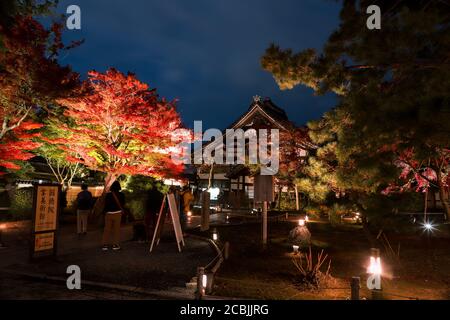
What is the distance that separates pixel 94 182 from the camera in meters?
25.8

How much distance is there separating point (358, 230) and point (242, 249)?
29.4 feet

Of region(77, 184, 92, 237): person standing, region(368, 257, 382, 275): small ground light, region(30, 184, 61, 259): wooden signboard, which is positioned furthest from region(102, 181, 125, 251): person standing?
region(368, 257, 382, 275): small ground light

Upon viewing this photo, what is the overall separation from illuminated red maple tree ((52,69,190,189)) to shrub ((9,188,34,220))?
3091 millimetres

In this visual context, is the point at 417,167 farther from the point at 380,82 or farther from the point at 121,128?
the point at 121,128

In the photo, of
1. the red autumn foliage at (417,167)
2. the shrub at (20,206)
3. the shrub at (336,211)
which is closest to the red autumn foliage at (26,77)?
the shrub at (20,206)

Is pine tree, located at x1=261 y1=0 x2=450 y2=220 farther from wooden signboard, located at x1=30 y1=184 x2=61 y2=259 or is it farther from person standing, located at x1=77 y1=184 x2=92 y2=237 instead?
person standing, located at x1=77 y1=184 x2=92 y2=237

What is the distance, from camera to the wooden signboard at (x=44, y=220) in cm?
806

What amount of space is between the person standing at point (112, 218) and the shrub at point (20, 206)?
832 cm

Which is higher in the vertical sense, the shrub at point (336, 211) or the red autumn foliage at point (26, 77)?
the red autumn foliage at point (26, 77)

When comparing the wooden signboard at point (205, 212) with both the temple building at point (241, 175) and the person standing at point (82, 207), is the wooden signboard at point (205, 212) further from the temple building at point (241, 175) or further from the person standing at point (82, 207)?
the temple building at point (241, 175)

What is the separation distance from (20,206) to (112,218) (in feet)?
28.9

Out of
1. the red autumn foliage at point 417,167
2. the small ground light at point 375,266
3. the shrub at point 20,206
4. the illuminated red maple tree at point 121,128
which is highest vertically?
the illuminated red maple tree at point 121,128

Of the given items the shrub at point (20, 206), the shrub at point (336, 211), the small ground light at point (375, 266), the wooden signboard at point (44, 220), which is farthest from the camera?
the shrub at point (20, 206)

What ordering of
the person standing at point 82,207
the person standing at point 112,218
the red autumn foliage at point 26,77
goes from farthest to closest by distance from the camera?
the red autumn foliage at point 26,77 → the person standing at point 82,207 → the person standing at point 112,218
